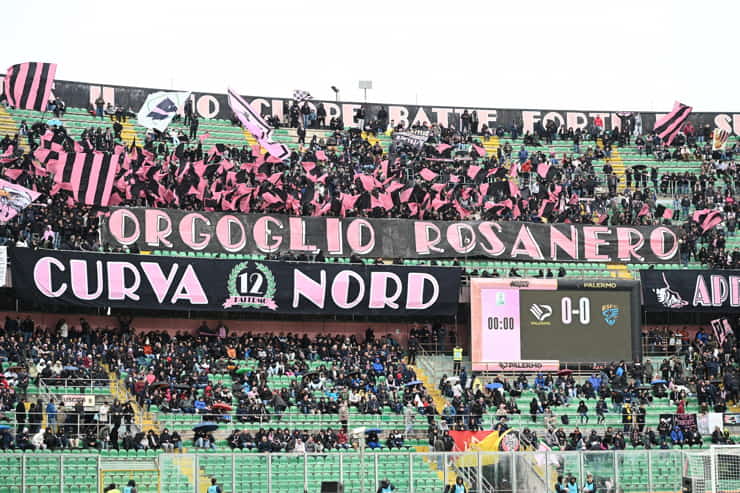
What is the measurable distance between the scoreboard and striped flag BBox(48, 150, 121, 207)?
1420cm

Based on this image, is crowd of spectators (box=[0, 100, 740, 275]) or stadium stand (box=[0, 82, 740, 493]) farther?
crowd of spectators (box=[0, 100, 740, 275])

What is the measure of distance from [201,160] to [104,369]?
11.7 meters

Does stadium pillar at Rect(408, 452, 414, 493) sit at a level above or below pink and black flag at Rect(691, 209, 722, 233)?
below

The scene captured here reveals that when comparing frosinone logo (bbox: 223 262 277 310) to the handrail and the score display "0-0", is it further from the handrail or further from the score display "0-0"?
the score display "0-0"

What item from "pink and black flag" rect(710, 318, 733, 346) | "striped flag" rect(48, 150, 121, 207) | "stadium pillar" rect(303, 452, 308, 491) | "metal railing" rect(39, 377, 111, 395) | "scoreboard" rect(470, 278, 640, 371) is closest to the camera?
"stadium pillar" rect(303, 452, 308, 491)

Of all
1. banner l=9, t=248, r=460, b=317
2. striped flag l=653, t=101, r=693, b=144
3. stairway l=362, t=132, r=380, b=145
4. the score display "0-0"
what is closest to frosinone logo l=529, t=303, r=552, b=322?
the score display "0-0"

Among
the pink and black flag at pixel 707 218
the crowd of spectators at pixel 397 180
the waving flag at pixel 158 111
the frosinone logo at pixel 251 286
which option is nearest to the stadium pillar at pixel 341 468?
the frosinone logo at pixel 251 286

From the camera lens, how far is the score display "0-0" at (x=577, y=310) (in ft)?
162

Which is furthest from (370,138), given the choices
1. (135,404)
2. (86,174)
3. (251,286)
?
(135,404)

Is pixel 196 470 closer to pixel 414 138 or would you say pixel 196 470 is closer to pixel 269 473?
pixel 269 473

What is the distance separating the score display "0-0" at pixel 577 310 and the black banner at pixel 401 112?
1709cm

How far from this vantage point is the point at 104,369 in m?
43.3

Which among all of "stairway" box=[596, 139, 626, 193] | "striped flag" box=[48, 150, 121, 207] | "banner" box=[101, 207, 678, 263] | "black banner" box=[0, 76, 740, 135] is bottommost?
"banner" box=[101, 207, 678, 263]

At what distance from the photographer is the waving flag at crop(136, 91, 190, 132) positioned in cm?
5253
